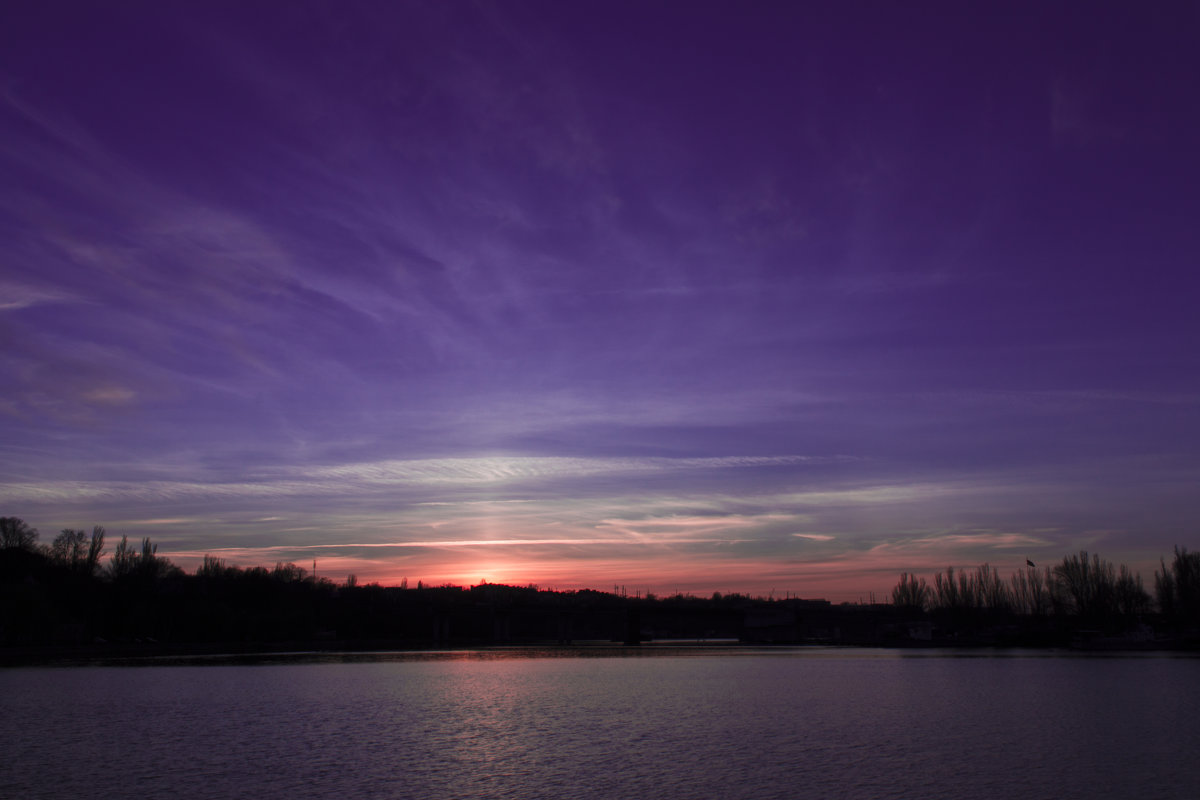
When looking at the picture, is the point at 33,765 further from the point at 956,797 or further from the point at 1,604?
the point at 1,604

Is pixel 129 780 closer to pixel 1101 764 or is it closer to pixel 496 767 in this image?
pixel 496 767

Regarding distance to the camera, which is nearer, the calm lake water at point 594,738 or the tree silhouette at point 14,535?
the calm lake water at point 594,738

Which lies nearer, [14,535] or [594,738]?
[594,738]

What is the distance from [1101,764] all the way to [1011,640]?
175m

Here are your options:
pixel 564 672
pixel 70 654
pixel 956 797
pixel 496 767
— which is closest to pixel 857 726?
pixel 956 797

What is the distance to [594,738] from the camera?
47719 millimetres

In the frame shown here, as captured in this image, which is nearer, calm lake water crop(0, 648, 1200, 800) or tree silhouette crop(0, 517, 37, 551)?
calm lake water crop(0, 648, 1200, 800)

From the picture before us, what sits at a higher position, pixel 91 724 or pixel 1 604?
pixel 1 604

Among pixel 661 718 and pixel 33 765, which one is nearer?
pixel 33 765

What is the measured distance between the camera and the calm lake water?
3412 cm

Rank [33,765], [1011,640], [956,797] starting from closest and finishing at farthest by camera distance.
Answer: [956,797] < [33,765] < [1011,640]

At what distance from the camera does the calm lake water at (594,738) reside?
3412 cm

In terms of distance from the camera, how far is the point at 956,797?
3212cm

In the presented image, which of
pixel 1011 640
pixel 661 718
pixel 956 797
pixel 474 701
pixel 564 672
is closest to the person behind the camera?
pixel 956 797
